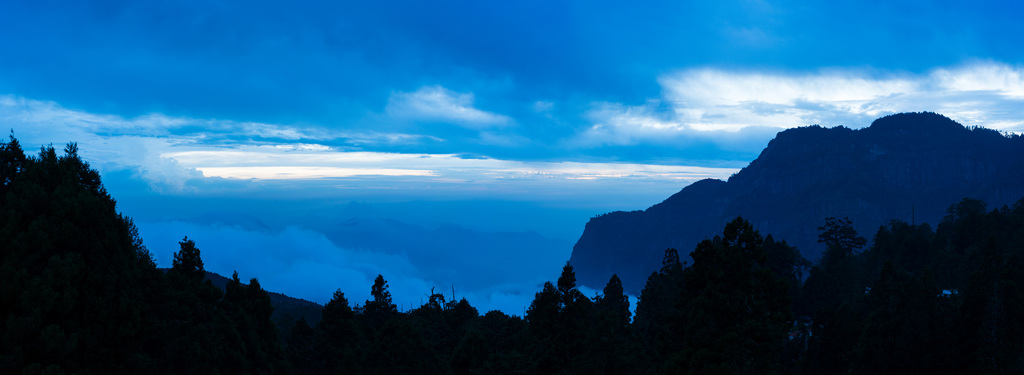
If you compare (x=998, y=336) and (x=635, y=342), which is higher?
(x=998, y=336)

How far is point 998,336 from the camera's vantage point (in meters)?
29.9

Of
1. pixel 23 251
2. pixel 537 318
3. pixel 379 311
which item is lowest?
pixel 379 311

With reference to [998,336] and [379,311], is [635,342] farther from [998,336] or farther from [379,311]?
[379,311]

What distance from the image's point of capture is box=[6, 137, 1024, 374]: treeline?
18.7 metres

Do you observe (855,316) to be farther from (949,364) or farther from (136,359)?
(136,359)

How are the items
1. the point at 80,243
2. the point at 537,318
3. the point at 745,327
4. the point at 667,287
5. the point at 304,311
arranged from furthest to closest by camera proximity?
the point at 304,311 < the point at 667,287 < the point at 537,318 < the point at 745,327 < the point at 80,243

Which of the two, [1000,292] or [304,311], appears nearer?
[1000,292]

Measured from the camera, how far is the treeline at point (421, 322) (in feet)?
61.3

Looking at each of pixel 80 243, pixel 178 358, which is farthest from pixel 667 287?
pixel 80 243

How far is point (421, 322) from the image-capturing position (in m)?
56.3

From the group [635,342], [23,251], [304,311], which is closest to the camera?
[23,251]

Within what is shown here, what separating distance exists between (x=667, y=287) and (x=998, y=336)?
25363 mm

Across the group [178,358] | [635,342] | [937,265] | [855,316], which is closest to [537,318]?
[635,342]

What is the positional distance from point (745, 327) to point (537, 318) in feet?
51.9
